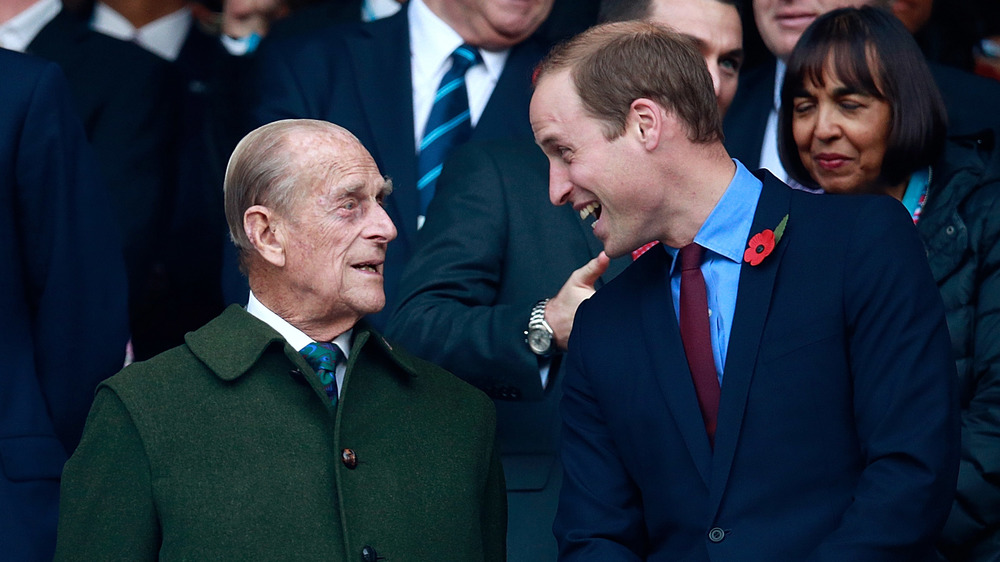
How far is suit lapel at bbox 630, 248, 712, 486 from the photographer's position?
2654 mm

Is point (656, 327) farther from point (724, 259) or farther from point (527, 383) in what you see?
point (527, 383)

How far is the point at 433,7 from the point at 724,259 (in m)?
1.85

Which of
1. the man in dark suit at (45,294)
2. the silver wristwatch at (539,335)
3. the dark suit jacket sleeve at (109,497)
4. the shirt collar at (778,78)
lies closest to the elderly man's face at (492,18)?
the shirt collar at (778,78)

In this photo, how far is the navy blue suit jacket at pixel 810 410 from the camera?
253 centimetres

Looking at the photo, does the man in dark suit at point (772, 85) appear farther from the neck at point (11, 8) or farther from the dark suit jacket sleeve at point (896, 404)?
the neck at point (11, 8)

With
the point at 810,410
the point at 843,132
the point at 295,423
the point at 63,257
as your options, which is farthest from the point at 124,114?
the point at 810,410

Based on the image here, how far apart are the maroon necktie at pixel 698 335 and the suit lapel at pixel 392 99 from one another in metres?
1.33

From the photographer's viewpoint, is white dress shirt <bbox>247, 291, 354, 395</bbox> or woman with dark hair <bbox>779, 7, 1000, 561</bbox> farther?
woman with dark hair <bbox>779, 7, 1000, 561</bbox>

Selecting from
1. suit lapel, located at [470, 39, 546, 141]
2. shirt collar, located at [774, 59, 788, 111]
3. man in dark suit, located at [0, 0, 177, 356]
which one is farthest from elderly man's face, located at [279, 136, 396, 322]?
man in dark suit, located at [0, 0, 177, 356]

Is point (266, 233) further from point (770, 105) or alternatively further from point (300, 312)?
point (770, 105)

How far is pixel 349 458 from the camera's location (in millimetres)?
2785

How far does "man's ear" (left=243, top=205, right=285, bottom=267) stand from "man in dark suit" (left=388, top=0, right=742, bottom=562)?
0.61m

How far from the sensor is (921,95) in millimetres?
3590

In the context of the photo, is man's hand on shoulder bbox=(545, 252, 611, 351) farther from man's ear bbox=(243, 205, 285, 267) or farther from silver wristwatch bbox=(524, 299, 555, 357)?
man's ear bbox=(243, 205, 285, 267)
